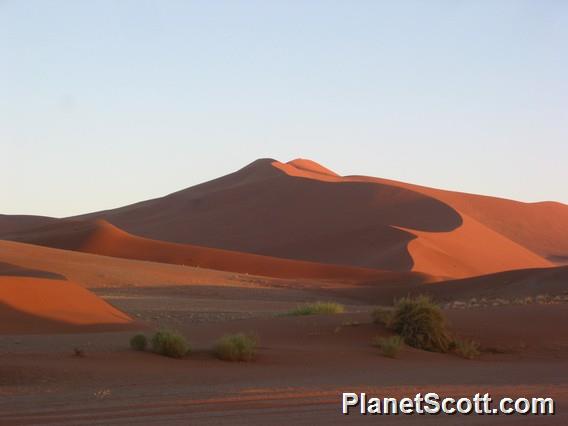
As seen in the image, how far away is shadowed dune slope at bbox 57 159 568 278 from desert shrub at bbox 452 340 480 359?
47840 millimetres

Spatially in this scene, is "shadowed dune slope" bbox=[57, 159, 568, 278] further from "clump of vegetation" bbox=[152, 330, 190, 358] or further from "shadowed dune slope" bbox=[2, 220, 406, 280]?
"clump of vegetation" bbox=[152, 330, 190, 358]

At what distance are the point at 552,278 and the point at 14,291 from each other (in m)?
27.5

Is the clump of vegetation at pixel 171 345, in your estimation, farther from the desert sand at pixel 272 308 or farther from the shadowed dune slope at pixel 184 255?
the shadowed dune slope at pixel 184 255

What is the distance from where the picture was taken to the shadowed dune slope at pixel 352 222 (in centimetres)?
8150

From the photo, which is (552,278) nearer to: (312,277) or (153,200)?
(312,277)

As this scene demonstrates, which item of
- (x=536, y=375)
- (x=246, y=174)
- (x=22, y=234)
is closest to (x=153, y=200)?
(x=246, y=174)

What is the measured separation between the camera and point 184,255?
70.7 metres

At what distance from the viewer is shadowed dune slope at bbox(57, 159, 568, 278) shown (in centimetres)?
8150

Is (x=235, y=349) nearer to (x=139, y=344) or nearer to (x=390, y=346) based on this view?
(x=139, y=344)

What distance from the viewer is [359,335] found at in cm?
2391

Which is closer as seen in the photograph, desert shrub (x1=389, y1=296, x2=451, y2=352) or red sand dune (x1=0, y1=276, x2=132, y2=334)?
desert shrub (x1=389, y1=296, x2=451, y2=352)

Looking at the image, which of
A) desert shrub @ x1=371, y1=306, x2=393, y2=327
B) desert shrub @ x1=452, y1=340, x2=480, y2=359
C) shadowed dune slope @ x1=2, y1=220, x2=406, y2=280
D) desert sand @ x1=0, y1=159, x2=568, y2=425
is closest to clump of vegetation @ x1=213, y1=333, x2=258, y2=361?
desert sand @ x1=0, y1=159, x2=568, y2=425

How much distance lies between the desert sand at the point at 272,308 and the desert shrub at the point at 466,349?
0.94 feet

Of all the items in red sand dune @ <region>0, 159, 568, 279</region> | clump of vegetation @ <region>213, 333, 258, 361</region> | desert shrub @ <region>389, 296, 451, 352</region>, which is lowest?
clump of vegetation @ <region>213, 333, 258, 361</region>
